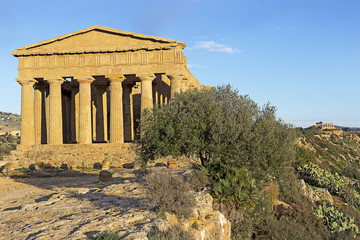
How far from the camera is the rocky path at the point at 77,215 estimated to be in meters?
9.12

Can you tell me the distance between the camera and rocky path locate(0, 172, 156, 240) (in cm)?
912

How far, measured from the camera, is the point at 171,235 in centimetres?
850

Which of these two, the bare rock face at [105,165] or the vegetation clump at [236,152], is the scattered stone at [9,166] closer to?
the bare rock face at [105,165]

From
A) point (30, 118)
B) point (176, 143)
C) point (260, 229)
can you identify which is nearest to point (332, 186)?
point (260, 229)

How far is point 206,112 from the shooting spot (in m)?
15.5

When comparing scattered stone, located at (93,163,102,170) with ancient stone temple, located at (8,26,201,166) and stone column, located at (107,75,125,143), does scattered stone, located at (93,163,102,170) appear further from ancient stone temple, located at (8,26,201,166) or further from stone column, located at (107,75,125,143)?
stone column, located at (107,75,125,143)

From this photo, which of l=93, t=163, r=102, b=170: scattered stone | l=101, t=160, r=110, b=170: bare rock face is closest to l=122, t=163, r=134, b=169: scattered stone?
l=101, t=160, r=110, b=170: bare rock face

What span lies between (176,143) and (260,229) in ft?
15.8

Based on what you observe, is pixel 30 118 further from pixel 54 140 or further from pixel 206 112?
pixel 206 112

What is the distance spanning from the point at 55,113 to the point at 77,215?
24.5 m

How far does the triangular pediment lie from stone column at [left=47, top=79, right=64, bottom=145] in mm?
3156

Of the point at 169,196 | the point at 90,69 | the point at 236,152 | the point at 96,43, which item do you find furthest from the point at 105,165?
the point at 169,196

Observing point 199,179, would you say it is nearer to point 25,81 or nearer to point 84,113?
point 84,113

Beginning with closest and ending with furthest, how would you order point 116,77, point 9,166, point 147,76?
point 9,166, point 147,76, point 116,77
